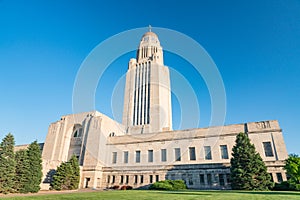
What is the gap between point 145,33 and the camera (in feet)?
232

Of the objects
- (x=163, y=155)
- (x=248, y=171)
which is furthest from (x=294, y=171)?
(x=163, y=155)

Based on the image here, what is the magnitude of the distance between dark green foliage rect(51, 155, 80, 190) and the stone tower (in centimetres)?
2150

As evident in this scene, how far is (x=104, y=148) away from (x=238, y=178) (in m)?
23.3

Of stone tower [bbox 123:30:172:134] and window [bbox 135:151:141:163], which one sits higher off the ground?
stone tower [bbox 123:30:172:134]

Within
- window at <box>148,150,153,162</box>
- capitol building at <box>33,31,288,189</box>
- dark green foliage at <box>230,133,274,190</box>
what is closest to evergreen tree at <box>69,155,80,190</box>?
capitol building at <box>33,31,288,189</box>

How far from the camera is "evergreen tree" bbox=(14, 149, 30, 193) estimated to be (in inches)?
816

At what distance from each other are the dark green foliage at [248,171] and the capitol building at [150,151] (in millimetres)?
4169

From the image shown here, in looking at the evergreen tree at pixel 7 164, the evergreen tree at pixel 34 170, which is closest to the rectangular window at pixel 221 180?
the evergreen tree at pixel 34 170

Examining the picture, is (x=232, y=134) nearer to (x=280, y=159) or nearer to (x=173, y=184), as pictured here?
(x=280, y=159)

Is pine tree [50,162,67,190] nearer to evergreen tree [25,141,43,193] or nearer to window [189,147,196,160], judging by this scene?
evergreen tree [25,141,43,193]

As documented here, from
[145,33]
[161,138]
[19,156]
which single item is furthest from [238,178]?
[145,33]

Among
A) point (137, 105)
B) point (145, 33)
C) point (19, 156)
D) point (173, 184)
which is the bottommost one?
point (173, 184)

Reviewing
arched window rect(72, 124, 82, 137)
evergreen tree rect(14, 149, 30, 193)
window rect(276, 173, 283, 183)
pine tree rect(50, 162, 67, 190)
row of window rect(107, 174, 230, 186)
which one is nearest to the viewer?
A: evergreen tree rect(14, 149, 30, 193)

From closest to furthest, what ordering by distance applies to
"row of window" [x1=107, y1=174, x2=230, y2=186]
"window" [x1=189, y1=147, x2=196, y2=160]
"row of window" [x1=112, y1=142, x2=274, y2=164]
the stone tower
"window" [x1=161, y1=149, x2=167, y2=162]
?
"row of window" [x1=107, y1=174, x2=230, y2=186] < "row of window" [x1=112, y1=142, x2=274, y2=164] < "window" [x1=189, y1=147, x2=196, y2=160] < "window" [x1=161, y1=149, x2=167, y2=162] < the stone tower
